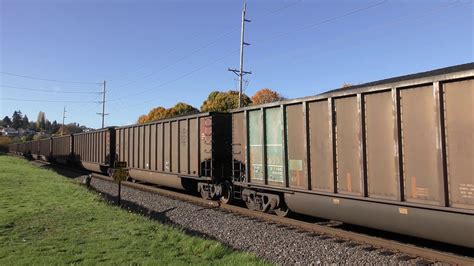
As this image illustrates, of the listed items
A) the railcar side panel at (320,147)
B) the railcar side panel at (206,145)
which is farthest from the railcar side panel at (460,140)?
the railcar side panel at (206,145)

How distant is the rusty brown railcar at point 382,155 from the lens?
7.01 meters

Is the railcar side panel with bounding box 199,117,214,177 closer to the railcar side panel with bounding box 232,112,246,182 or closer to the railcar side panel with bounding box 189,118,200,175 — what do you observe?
the railcar side panel with bounding box 189,118,200,175

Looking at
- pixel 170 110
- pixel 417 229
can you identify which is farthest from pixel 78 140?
pixel 170 110

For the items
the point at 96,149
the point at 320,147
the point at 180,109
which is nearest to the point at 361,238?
the point at 320,147

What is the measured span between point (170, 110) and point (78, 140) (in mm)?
50560

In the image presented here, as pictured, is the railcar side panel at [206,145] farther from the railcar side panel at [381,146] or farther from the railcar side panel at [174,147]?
the railcar side panel at [381,146]

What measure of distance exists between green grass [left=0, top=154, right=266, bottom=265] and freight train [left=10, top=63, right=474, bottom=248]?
9.66ft

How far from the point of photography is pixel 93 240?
8.32 m

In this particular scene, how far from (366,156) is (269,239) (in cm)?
273

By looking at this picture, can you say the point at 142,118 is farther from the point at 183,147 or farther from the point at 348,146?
the point at 348,146

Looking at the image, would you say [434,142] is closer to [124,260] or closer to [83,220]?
[124,260]

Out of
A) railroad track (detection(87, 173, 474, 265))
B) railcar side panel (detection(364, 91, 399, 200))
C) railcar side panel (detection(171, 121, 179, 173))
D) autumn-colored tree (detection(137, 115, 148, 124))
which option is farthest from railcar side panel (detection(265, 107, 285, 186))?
autumn-colored tree (detection(137, 115, 148, 124))

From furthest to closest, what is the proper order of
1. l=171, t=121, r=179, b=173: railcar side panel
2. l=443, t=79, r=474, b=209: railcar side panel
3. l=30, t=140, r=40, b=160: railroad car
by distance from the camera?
l=30, t=140, r=40, b=160: railroad car → l=171, t=121, r=179, b=173: railcar side panel → l=443, t=79, r=474, b=209: railcar side panel

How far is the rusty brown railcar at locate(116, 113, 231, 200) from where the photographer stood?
50.2ft
